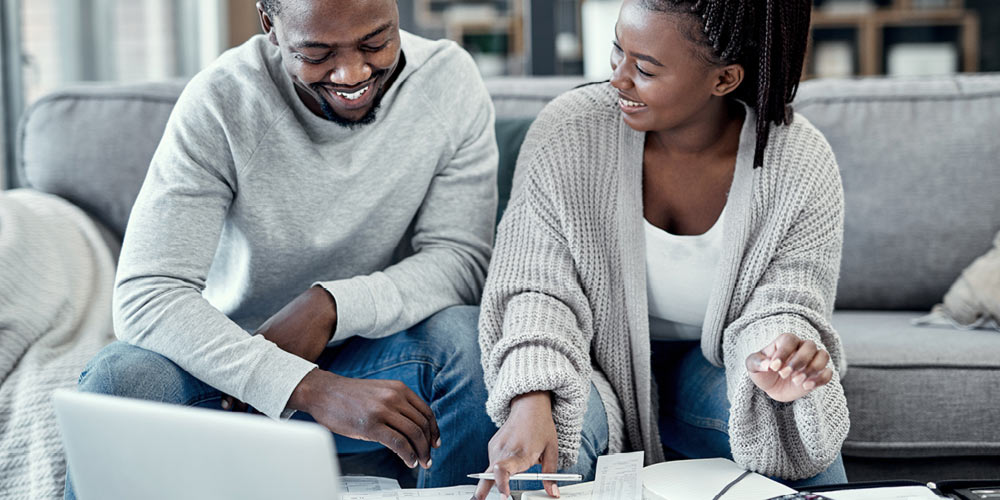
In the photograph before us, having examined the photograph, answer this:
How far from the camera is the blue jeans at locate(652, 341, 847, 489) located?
1111mm

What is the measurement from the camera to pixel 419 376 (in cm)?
113

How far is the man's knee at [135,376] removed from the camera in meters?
0.99

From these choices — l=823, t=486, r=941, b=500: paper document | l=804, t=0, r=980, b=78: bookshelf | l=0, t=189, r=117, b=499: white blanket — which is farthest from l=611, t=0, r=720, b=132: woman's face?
l=804, t=0, r=980, b=78: bookshelf

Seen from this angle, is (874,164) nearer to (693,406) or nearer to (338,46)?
(693,406)

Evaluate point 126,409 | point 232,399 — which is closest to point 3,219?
point 232,399

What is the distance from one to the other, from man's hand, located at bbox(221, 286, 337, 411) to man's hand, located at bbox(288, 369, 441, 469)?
0.06 m

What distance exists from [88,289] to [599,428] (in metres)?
0.83

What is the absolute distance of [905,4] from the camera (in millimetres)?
3852

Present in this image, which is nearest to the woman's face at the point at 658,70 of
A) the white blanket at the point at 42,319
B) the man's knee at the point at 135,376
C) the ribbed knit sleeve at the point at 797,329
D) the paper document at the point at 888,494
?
the ribbed knit sleeve at the point at 797,329

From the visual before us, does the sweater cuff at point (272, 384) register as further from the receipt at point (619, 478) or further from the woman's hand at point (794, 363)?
the woman's hand at point (794, 363)

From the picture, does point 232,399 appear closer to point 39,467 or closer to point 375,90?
point 39,467

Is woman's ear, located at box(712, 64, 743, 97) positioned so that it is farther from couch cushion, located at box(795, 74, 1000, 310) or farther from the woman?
couch cushion, located at box(795, 74, 1000, 310)

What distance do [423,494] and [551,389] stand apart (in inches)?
7.5

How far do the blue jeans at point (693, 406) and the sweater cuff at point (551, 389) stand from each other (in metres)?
0.20
